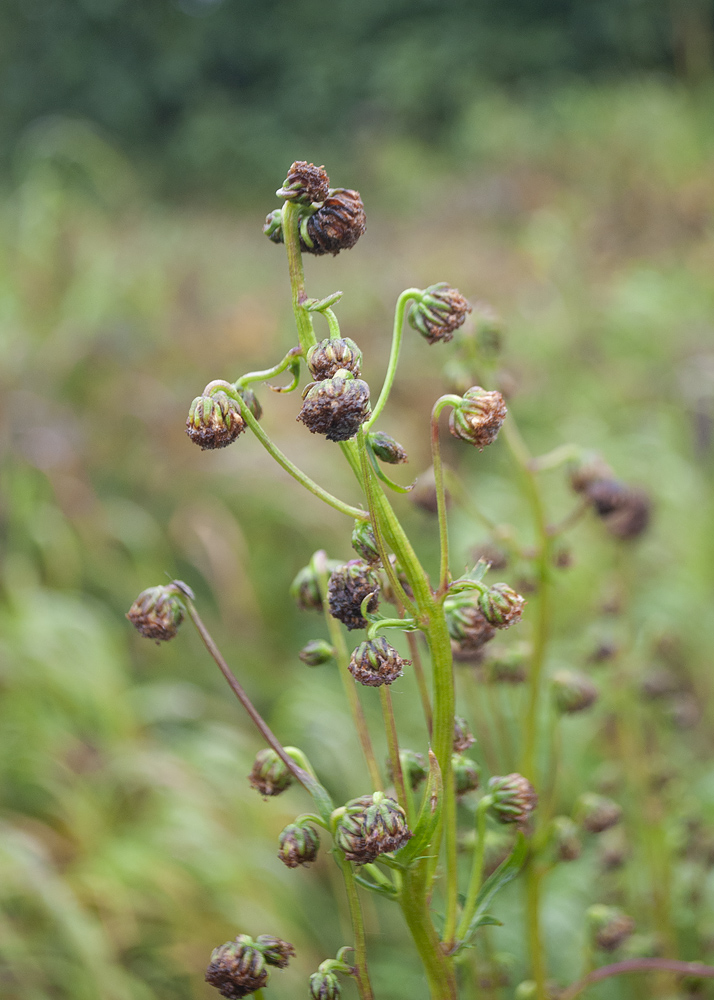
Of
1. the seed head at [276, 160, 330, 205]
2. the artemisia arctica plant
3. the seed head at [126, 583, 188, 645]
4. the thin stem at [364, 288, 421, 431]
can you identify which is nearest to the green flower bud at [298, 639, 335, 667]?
the artemisia arctica plant

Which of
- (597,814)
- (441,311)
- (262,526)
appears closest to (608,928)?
(597,814)

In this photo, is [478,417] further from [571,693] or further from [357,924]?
[571,693]

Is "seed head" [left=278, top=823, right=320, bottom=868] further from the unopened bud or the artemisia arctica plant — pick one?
the unopened bud

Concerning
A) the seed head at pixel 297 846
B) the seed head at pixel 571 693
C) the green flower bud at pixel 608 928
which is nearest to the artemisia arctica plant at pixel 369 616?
the seed head at pixel 297 846

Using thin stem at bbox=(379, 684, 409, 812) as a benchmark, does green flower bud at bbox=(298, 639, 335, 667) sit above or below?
above

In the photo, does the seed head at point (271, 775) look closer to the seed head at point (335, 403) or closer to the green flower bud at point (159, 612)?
the green flower bud at point (159, 612)

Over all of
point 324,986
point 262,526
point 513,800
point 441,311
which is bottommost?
point 324,986

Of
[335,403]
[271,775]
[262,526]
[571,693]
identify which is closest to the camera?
[335,403]
